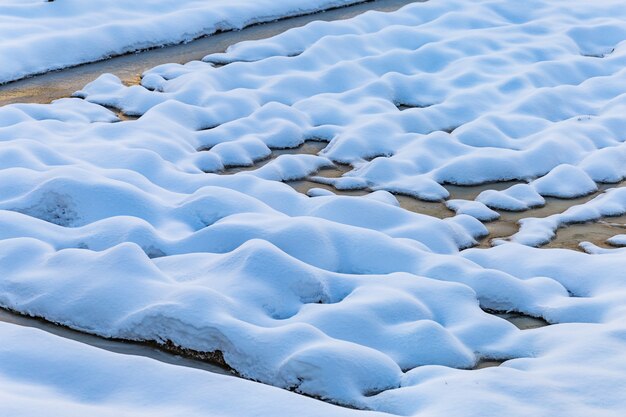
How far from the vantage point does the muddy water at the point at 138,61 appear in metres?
5.40

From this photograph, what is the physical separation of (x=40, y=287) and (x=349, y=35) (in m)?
3.72

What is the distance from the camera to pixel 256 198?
400 cm

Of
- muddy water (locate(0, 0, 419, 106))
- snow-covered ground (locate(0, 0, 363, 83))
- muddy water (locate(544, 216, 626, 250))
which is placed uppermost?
snow-covered ground (locate(0, 0, 363, 83))

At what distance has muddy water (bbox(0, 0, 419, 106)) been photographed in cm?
540

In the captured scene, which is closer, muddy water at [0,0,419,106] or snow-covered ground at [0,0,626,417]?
snow-covered ground at [0,0,626,417]

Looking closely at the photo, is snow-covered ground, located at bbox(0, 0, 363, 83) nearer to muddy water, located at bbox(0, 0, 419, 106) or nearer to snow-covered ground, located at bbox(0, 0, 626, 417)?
muddy water, located at bbox(0, 0, 419, 106)

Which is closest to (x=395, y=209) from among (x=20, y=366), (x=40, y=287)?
(x=40, y=287)

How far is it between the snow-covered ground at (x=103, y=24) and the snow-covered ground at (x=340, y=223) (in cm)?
59

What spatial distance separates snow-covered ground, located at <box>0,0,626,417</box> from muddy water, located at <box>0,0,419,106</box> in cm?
22

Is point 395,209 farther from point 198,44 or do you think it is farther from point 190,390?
point 198,44

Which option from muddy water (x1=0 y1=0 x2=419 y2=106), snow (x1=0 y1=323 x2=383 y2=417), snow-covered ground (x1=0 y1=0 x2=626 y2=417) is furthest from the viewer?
muddy water (x1=0 y1=0 x2=419 y2=106)

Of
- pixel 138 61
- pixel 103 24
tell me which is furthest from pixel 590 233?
pixel 103 24

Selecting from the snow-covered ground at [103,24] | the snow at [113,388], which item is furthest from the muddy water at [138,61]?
the snow at [113,388]

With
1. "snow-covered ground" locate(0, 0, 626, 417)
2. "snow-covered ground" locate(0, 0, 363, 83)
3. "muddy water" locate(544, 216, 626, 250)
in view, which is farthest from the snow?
"snow-covered ground" locate(0, 0, 363, 83)
